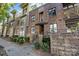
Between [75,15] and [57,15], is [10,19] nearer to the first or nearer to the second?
[57,15]

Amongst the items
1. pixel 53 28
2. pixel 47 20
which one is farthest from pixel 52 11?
pixel 53 28

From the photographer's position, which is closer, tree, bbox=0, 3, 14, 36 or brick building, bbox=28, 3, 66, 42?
brick building, bbox=28, 3, 66, 42

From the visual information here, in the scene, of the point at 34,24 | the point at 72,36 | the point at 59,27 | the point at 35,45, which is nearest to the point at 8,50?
the point at 35,45

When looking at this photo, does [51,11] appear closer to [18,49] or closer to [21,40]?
[21,40]

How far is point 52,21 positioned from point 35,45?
0.46 metres

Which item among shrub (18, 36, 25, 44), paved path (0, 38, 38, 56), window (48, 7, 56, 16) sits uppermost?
window (48, 7, 56, 16)

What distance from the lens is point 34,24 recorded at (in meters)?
2.13

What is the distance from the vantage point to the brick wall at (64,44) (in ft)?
6.48

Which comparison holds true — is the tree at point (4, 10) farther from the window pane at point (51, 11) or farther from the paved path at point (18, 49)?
the window pane at point (51, 11)

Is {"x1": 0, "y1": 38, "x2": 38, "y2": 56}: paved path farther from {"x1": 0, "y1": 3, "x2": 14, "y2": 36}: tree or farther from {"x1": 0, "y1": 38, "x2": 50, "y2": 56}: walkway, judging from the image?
{"x1": 0, "y1": 3, "x2": 14, "y2": 36}: tree

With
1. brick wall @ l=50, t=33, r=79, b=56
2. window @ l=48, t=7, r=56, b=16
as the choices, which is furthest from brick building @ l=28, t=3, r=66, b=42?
brick wall @ l=50, t=33, r=79, b=56

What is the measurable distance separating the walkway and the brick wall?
1.07 feet

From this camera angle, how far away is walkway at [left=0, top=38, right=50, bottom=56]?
80.7 inches

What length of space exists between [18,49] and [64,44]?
71 cm
